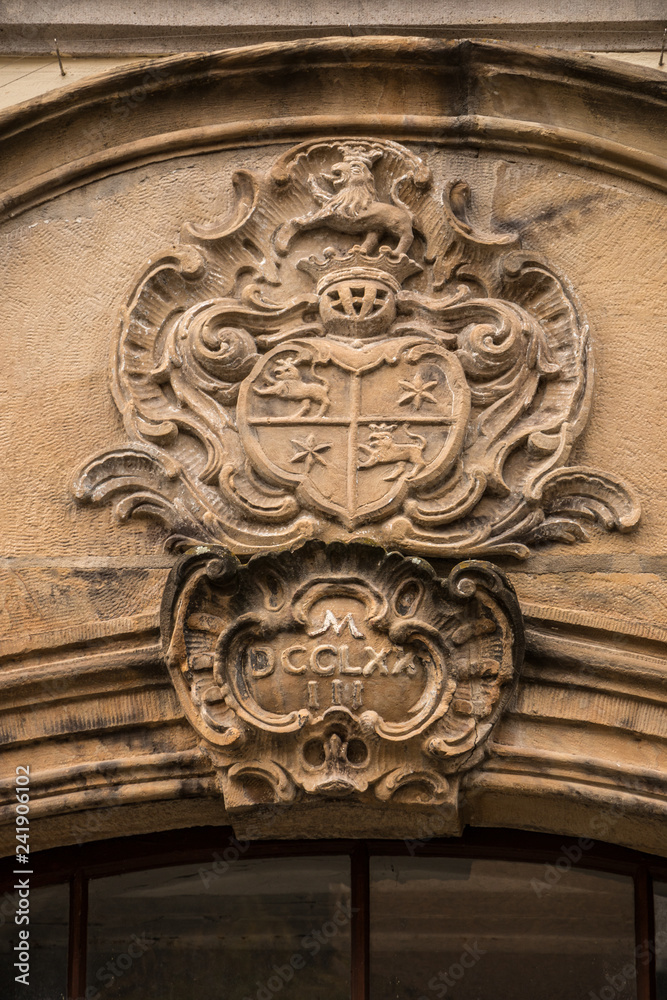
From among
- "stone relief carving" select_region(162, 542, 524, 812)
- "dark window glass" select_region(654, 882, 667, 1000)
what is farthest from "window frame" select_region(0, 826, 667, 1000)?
"stone relief carving" select_region(162, 542, 524, 812)

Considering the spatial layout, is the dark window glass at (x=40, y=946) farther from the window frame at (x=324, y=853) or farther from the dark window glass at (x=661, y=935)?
the dark window glass at (x=661, y=935)

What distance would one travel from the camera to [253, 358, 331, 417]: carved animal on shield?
2.81 m

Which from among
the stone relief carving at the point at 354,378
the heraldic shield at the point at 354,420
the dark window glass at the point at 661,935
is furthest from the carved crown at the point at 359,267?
the dark window glass at the point at 661,935

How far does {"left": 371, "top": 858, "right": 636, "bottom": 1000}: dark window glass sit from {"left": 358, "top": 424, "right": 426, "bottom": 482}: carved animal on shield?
888 mm

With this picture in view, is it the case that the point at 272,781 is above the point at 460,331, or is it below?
below

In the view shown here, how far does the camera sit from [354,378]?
2.83 meters

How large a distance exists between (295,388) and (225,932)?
1.23 meters

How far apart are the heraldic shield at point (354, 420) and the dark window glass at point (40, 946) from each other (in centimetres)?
108

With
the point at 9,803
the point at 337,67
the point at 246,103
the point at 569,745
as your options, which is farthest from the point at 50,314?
the point at 569,745

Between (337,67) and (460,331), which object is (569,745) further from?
(337,67)

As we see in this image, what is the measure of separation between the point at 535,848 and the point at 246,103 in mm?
1989

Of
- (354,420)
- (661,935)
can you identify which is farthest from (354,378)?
(661,935)

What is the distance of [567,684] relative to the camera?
2.58 meters

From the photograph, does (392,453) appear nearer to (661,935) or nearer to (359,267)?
(359,267)
